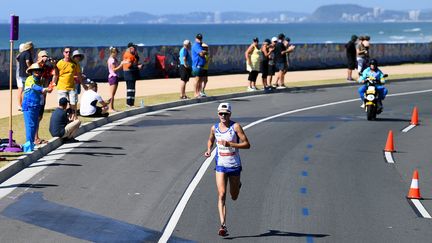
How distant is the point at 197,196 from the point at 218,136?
2688 millimetres

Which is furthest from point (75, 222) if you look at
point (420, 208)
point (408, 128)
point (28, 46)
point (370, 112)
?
point (370, 112)

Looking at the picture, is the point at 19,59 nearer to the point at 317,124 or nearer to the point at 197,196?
→ the point at 317,124

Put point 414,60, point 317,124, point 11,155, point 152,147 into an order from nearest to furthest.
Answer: point 11,155, point 152,147, point 317,124, point 414,60

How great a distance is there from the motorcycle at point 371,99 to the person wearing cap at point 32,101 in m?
10.7

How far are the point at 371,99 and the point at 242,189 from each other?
1144 centimetres

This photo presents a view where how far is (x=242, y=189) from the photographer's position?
16.3 meters

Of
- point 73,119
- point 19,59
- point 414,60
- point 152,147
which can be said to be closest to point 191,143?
point 152,147

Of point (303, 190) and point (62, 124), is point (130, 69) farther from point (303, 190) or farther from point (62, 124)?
point (303, 190)

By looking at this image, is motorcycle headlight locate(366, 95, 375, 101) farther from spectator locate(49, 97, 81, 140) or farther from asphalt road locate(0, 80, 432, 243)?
spectator locate(49, 97, 81, 140)

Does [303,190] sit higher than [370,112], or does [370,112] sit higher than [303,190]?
[370,112]

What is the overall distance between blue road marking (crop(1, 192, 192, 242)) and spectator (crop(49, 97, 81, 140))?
583cm

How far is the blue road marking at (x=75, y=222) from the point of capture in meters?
12.8

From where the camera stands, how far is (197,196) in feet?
51.5

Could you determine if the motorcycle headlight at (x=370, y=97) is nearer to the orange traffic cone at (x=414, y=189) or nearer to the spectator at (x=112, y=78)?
the spectator at (x=112, y=78)
